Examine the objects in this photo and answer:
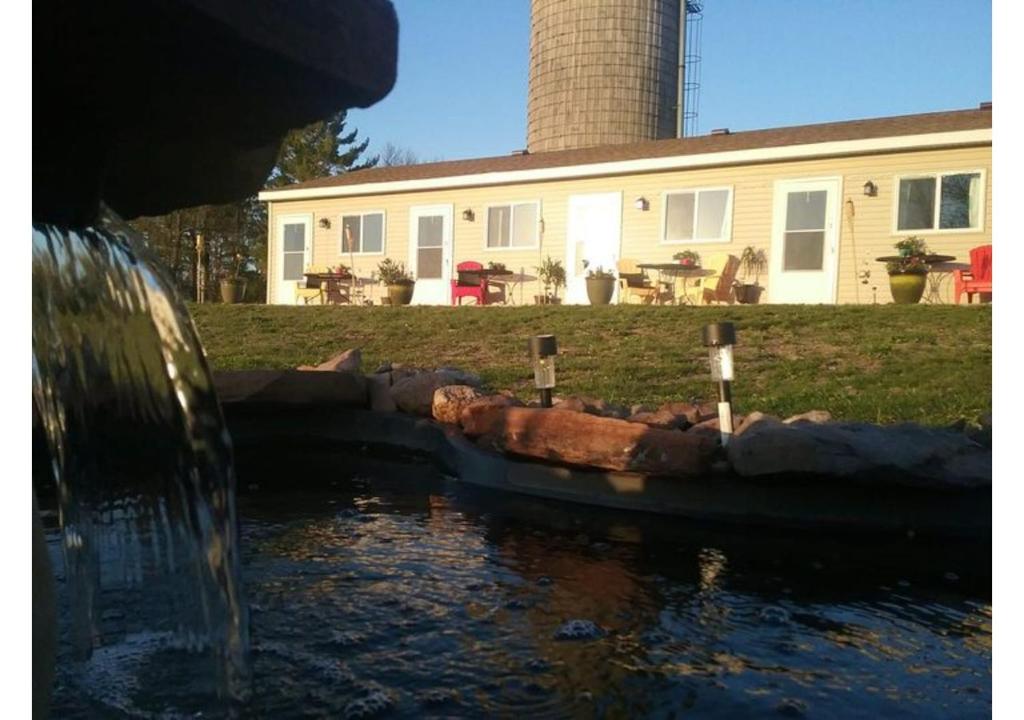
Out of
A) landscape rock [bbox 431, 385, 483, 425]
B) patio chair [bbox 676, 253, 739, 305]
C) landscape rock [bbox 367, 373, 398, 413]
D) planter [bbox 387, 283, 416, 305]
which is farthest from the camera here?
planter [bbox 387, 283, 416, 305]

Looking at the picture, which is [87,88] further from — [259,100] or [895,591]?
[895,591]

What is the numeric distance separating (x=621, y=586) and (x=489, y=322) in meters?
8.66

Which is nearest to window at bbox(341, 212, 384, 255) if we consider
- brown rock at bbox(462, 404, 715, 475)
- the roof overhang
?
the roof overhang

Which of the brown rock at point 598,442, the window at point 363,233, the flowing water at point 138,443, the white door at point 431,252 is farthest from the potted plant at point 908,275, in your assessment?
the flowing water at point 138,443

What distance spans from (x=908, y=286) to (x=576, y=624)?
12.0 meters

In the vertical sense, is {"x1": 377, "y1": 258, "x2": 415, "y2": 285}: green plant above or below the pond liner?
above

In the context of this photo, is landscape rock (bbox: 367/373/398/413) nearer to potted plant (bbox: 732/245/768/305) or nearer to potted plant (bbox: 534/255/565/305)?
potted plant (bbox: 732/245/768/305)

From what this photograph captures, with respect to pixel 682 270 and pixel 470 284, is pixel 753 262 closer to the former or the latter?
pixel 682 270

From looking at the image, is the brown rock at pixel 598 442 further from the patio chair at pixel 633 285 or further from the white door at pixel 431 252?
the white door at pixel 431 252

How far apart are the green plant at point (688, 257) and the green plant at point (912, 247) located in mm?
3306

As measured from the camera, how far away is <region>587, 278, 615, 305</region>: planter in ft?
51.2

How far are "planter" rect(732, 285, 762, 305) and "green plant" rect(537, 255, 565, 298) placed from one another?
3.50m

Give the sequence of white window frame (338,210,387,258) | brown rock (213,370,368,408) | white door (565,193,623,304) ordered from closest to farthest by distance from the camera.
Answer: brown rock (213,370,368,408)
white door (565,193,623,304)
white window frame (338,210,387,258)

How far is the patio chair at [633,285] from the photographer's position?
50.8 feet
